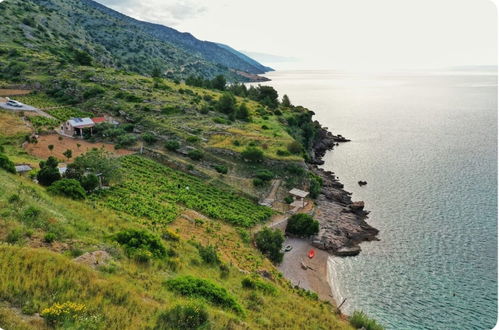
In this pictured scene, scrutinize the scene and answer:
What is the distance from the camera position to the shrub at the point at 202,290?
18891 mm

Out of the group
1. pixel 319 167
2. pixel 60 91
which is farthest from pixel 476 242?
pixel 60 91

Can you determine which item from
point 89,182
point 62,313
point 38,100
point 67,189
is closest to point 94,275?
point 62,313

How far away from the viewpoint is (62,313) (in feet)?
37.6

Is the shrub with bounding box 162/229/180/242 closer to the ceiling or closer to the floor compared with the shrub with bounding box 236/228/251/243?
closer to the ceiling

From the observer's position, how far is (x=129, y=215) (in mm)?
35812

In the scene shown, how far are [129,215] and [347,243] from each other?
32.9m

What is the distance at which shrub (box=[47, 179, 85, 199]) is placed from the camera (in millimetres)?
31672

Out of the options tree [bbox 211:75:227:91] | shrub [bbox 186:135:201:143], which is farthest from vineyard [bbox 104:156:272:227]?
tree [bbox 211:75:227:91]

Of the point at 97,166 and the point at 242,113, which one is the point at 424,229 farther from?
the point at 97,166

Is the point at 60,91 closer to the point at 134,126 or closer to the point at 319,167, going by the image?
the point at 134,126

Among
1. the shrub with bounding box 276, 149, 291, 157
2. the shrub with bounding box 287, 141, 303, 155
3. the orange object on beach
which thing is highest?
the shrub with bounding box 287, 141, 303, 155

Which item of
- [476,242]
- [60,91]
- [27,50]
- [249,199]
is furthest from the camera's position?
[27,50]

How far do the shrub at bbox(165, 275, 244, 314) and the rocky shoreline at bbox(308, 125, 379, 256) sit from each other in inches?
1269

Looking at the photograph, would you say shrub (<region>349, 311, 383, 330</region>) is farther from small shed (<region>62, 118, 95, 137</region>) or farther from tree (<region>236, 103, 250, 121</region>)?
tree (<region>236, 103, 250, 121</region>)
